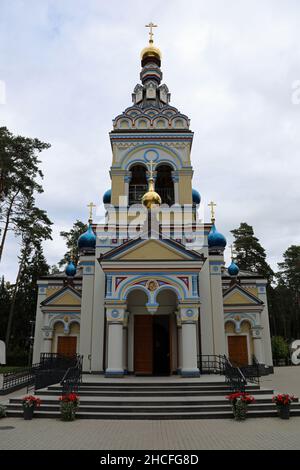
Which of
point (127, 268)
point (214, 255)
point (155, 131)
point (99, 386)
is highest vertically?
point (155, 131)

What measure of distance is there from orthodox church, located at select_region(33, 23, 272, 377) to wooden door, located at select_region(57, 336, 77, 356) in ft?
0.16

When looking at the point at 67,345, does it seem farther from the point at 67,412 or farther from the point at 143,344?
the point at 67,412

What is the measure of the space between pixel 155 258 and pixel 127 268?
1.11 metres

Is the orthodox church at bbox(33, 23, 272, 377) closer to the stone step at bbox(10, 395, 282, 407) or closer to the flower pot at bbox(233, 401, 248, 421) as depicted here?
the stone step at bbox(10, 395, 282, 407)

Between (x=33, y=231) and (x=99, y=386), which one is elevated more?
(x=33, y=231)

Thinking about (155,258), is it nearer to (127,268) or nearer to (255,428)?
(127,268)

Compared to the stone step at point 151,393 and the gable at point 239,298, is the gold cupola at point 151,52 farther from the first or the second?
the stone step at point 151,393

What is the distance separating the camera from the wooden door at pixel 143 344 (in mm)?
15148

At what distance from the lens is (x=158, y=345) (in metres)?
15.7

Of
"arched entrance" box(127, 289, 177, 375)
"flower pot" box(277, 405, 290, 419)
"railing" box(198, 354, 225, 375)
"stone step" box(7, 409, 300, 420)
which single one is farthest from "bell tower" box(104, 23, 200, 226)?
"flower pot" box(277, 405, 290, 419)

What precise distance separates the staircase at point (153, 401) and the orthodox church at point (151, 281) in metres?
1.77

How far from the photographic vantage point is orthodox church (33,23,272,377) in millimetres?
13867
